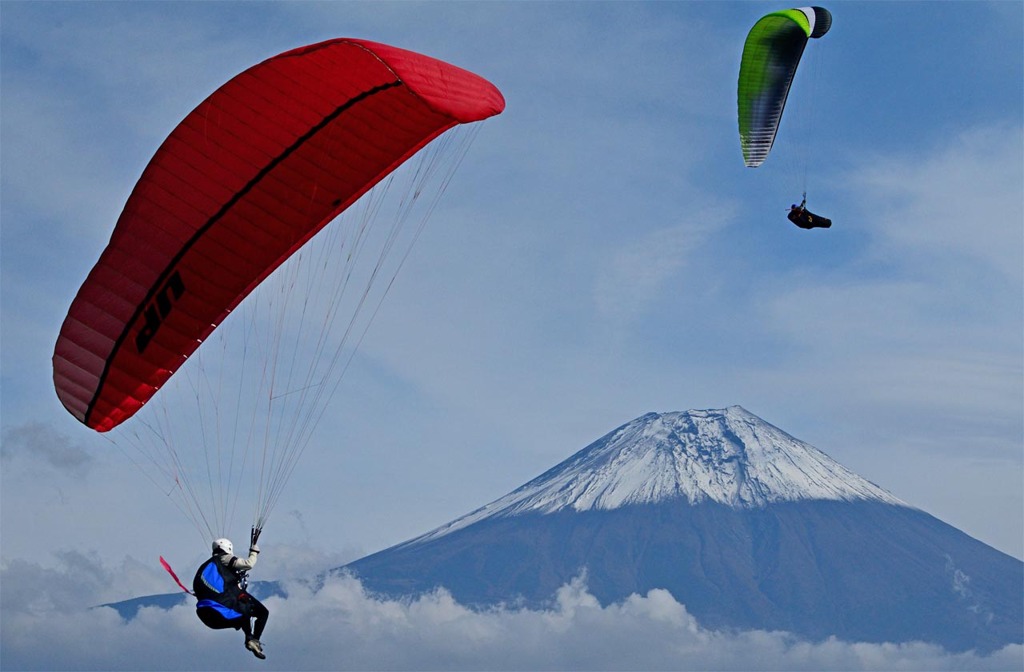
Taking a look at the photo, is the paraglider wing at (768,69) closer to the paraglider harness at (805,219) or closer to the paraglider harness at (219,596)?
the paraglider harness at (805,219)

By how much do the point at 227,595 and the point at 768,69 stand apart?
17.5 meters

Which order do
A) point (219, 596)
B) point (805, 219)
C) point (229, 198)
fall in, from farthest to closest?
1. point (805, 219)
2. point (229, 198)
3. point (219, 596)

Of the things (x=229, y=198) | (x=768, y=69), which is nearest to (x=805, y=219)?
(x=768, y=69)

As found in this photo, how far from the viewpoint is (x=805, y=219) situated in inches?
1185

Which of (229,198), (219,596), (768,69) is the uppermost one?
(768,69)

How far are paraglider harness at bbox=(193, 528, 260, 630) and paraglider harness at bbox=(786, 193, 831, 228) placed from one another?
16.0 m

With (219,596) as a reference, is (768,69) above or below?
above

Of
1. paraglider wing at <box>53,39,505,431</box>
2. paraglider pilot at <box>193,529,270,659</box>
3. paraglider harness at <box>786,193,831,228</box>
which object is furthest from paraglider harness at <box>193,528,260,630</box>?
paraglider harness at <box>786,193,831,228</box>

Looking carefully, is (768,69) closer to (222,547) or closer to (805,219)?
(805,219)

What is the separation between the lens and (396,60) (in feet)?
57.0

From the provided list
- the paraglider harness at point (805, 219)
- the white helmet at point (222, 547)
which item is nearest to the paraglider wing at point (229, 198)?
the white helmet at point (222, 547)

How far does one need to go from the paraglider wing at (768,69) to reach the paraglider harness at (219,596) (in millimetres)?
16387

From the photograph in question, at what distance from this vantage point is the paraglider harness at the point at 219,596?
17.6 m

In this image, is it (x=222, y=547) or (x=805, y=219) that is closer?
(x=222, y=547)
